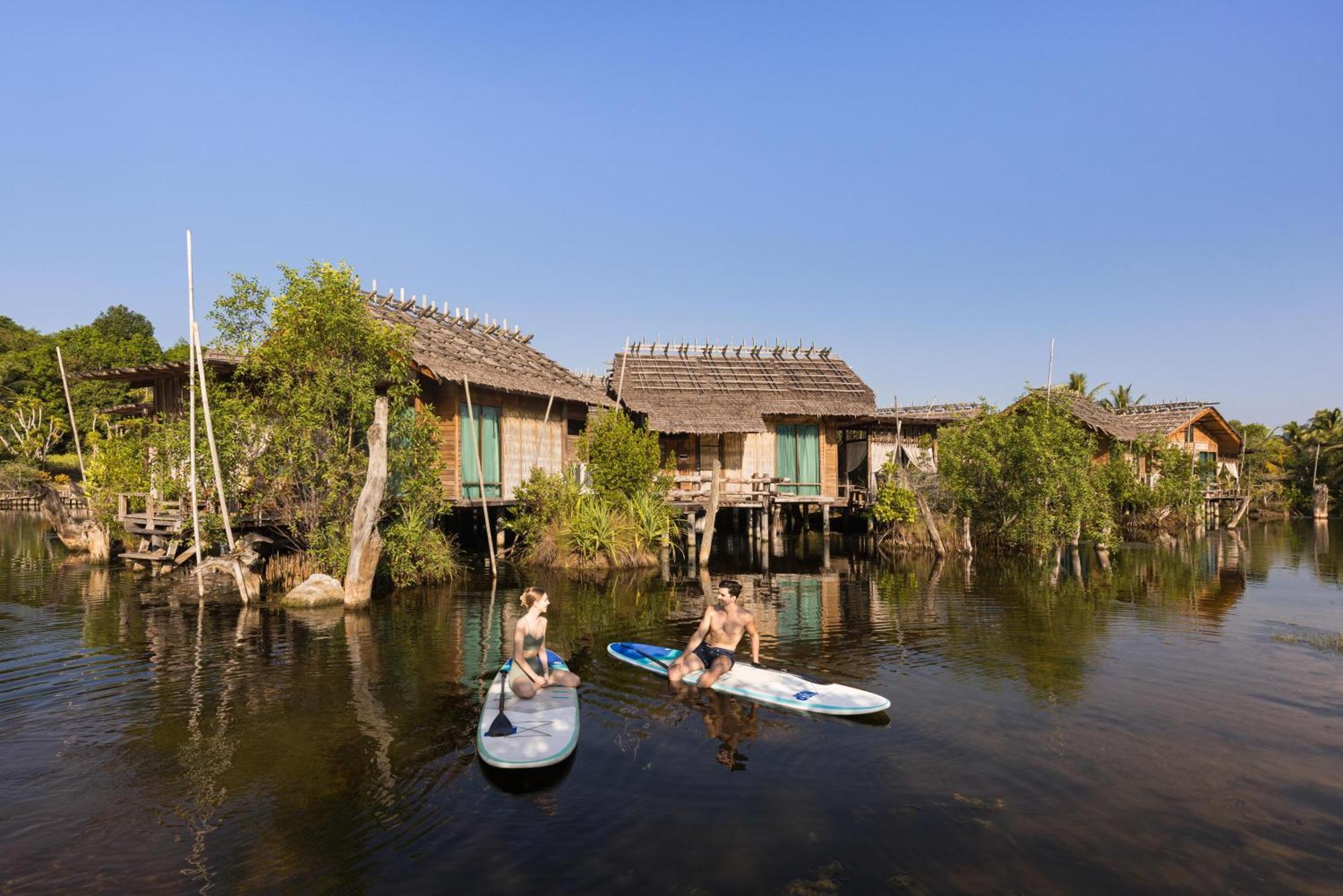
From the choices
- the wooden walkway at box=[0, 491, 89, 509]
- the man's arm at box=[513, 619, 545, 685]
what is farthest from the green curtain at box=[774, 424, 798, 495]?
the wooden walkway at box=[0, 491, 89, 509]

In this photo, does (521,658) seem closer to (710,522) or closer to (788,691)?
(788,691)

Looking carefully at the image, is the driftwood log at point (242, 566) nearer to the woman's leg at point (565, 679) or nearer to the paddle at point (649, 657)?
the paddle at point (649, 657)

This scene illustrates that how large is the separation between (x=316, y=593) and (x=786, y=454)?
15852 millimetres

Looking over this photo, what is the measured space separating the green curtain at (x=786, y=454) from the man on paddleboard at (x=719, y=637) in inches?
651

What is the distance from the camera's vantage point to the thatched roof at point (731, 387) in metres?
25.1

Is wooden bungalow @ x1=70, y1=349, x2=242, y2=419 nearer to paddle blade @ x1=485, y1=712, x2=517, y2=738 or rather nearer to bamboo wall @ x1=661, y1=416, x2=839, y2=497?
paddle blade @ x1=485, y1=712, x2=517, y2=738

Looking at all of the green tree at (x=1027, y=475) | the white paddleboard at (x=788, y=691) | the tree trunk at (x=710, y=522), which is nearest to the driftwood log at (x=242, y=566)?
the white paddleboard at (x=788, y=691)

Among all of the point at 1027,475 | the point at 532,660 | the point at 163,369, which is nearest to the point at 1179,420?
the point at 1027,475

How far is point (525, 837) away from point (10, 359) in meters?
55.7

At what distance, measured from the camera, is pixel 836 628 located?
13.6 metres

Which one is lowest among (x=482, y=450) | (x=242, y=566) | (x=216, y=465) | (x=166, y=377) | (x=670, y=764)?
(x=670, y=764)

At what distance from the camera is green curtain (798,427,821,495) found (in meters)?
26.7

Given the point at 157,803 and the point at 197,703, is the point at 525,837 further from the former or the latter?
the point at 197,703

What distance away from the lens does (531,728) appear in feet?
25.6
